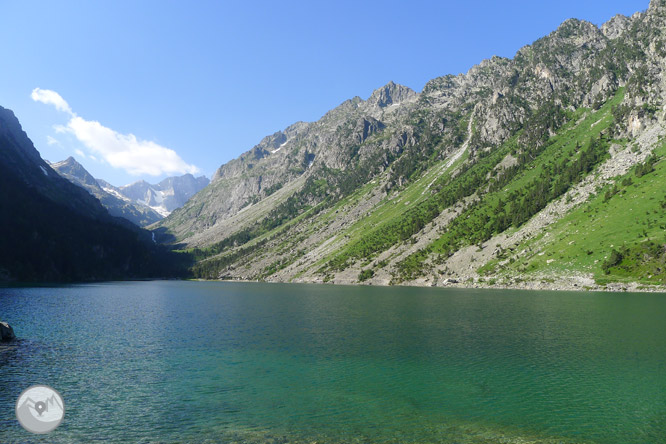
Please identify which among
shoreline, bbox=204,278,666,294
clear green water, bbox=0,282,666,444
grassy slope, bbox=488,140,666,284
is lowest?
clear green water, bbox=0,282,666,444

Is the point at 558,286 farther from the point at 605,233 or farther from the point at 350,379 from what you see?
the point at 350,379

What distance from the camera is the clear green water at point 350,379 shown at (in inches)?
939

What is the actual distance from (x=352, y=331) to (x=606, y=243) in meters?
117

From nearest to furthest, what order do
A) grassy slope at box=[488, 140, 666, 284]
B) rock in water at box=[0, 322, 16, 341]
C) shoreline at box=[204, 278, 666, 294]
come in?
rock in water at box=[0, 322, 16, 341] → shoreline at box=[204, 278, 666, 294] → grassy slope at box=[488, 140, 666, 284]

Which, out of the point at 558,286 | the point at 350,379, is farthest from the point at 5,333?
the point at 558,286

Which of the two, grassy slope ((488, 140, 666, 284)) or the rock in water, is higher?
grassy slope ((488, 140, 666, 284))

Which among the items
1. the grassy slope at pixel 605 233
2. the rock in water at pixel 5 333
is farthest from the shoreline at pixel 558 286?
the rock in water at pixel 5 333

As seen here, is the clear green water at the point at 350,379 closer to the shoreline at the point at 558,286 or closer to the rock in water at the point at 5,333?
the rock in water at the point at 5,333

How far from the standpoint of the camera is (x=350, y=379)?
112 ft

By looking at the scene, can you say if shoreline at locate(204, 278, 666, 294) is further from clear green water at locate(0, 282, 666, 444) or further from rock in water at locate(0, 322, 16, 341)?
rock in water at locate(0, 322, 16, 341)

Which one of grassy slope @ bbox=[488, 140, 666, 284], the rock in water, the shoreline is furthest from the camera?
grassy slope @ bbox=[488, 140, 666, 284]

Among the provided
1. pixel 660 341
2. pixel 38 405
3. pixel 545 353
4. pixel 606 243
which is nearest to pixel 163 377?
pixel 38 405

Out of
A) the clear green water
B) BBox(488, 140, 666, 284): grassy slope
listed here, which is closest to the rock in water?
the clear green water

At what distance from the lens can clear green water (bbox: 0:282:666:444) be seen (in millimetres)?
23844
